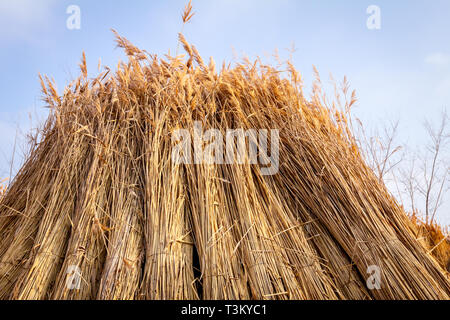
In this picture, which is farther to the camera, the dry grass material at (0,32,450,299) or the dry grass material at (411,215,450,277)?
the dry grass material at (411,215,450,277)

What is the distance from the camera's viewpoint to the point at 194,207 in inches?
48.1

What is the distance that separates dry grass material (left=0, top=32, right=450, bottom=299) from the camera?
1066mm

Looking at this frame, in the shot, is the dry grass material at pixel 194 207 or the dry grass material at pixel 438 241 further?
the dry grass material at pixel 438 241

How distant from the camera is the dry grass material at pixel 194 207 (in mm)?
1066

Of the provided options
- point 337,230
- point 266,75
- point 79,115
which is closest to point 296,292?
point 337,230

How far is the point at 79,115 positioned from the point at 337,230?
4.04 feet

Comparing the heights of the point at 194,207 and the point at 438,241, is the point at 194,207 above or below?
above

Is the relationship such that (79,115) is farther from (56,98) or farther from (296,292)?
(296,292)

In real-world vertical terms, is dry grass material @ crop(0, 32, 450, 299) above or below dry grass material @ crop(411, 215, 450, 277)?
above

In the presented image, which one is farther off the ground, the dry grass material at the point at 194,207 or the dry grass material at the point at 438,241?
the dry grass material at the point at 194,207

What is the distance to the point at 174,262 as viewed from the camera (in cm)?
107

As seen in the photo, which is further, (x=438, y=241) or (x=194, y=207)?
(x=438, y=241)

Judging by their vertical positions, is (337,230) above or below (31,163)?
below
